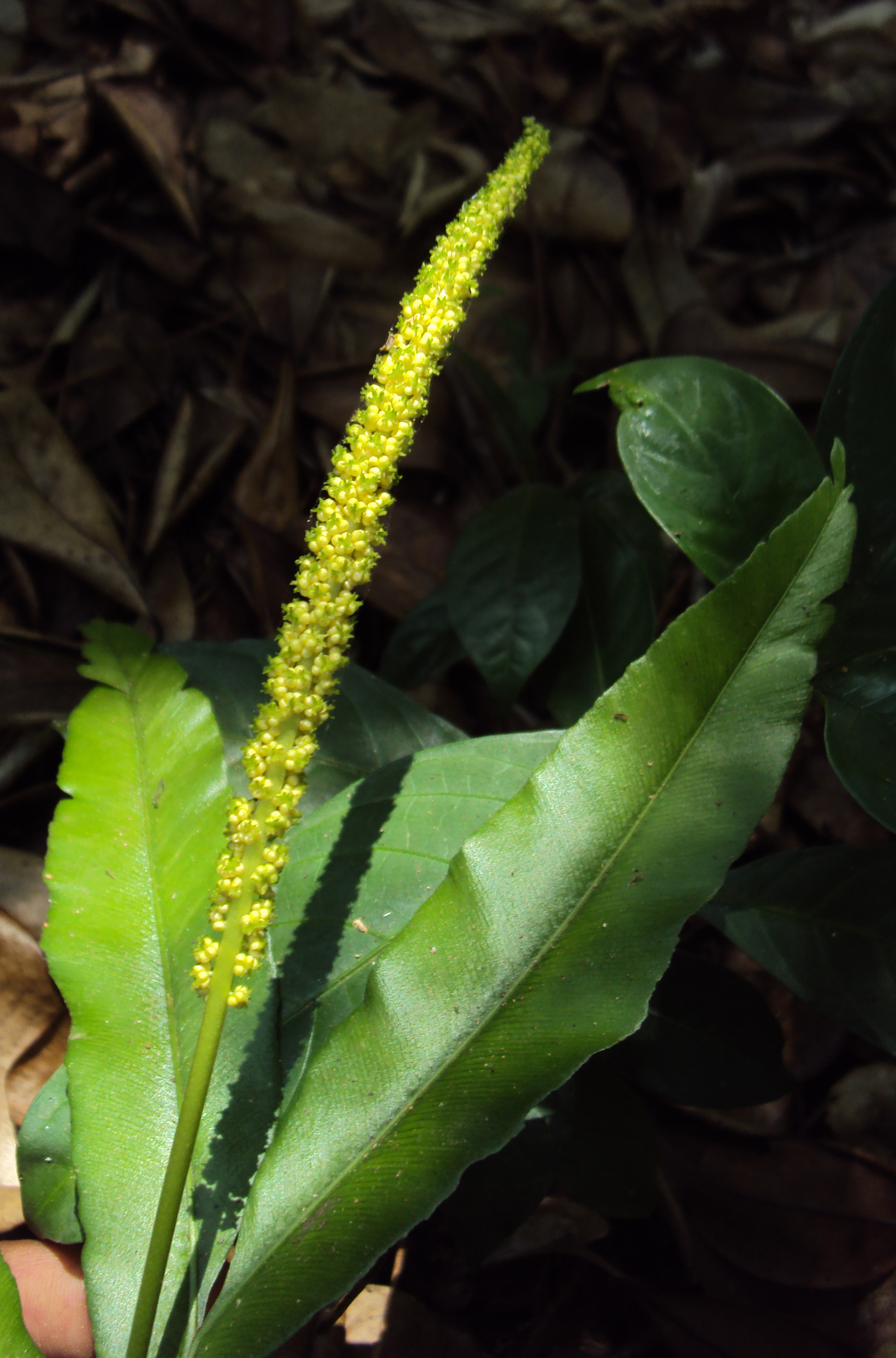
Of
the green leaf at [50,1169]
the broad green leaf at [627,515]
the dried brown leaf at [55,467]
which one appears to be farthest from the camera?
the dried brown leaf at [55,467]

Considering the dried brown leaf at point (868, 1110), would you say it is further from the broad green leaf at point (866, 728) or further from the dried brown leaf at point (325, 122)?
the dried brown leaf at point (325, 122)

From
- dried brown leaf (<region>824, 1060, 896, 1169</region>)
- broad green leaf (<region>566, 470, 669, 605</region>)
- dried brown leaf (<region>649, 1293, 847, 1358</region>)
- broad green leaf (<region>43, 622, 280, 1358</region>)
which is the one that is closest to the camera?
broad green leaf (<region>43, 622, 280, 1358</region>)

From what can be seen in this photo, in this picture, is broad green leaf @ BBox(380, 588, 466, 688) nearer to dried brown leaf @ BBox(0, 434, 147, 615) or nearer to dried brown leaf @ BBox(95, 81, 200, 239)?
dried brown leaf @ BBox(0, 434, 147, 615)

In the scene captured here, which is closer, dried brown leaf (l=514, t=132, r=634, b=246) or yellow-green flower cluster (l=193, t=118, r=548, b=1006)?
yellow-green flower cluster (l=193, t=118, r=548, b=1006)

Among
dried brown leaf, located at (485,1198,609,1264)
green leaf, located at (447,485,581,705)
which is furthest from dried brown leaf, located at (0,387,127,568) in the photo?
dried brown leaf, located at (485,1198,609,1264)

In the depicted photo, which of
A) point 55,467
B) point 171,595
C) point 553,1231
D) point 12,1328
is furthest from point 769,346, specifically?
point 12,1328

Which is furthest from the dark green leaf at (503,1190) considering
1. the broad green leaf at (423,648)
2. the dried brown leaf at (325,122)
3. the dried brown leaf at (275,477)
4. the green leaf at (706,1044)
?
the dried brown leaf at (325,122)

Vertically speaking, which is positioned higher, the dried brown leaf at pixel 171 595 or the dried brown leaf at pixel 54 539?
the dried brown leaf at pixel 54 539
